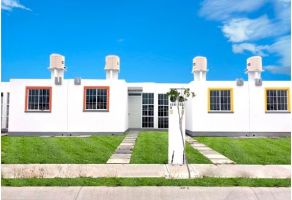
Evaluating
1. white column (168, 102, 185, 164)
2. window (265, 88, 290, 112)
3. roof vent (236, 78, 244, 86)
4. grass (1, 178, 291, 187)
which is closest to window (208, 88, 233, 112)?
roof vent (236, 78, 244, 86)

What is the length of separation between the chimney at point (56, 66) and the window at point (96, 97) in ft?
8.67

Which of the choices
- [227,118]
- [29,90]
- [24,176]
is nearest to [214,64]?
[227,118]

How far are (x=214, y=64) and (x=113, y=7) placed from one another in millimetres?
9682

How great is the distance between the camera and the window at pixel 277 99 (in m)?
17.4

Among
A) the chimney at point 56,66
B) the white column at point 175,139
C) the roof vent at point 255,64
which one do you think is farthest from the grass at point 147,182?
the chimney at point 56,66

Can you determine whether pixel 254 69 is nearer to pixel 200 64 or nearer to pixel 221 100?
pixel 221 100

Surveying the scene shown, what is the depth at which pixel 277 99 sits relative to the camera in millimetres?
17469

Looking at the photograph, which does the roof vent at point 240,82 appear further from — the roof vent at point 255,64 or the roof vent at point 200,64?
the roof vent at point 200,64

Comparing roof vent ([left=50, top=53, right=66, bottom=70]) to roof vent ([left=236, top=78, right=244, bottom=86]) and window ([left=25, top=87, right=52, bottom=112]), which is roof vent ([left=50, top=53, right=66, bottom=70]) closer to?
window ([left=25, top=87, right=52, bottom=112])

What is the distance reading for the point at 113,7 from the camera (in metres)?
12.3

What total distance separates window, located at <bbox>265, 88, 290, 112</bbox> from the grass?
11915 mm

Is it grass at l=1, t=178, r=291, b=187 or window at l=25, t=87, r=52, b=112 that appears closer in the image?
grass at l=1, t=178, r=291, b=187

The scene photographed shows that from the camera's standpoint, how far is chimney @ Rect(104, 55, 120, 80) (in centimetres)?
1928

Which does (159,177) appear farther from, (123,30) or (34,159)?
(123,30)
